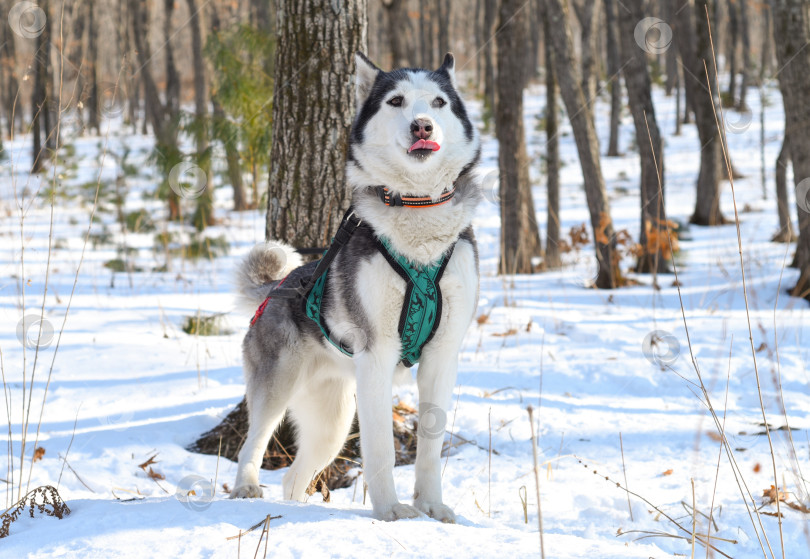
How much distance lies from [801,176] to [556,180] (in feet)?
14.6

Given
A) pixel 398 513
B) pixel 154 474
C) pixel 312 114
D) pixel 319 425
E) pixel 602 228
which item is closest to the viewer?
pixel 398 513

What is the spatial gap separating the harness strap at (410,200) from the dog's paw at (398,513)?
43.6 inches

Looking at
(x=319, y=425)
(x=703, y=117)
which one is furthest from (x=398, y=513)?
(x=703, y=117)

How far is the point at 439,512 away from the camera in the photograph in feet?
8.26

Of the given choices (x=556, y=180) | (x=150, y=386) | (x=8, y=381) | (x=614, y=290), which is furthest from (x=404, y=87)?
(x=556, y=180)

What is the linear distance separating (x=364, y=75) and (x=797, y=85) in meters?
5.28

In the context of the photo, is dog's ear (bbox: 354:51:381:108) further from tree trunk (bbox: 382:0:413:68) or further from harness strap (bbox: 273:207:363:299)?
tree trunk (bbox: 382:0:413:68)

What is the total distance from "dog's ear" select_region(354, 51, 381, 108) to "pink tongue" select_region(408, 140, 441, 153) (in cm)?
50

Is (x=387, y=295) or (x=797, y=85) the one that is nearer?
(x=387, y=295)

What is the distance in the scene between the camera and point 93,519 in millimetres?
2158

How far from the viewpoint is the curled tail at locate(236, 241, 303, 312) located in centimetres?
323

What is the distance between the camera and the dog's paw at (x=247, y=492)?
2781mm

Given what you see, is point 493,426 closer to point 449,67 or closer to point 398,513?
Result: point 398,513

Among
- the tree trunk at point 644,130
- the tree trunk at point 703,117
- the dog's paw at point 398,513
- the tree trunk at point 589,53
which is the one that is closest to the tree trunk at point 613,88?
the tree trunk at point 703,117
